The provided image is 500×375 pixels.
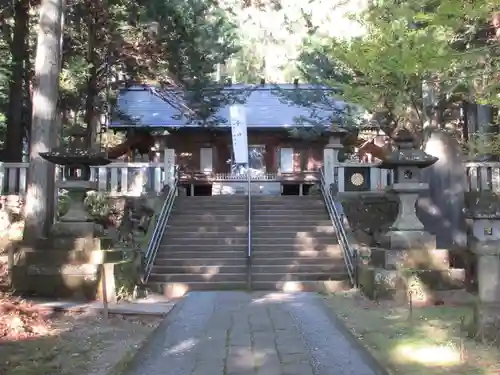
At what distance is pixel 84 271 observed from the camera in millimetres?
9398

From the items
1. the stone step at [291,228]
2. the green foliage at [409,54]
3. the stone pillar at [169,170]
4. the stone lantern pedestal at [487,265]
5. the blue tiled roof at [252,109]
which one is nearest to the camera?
the stone lantern pedestal at [487,265]

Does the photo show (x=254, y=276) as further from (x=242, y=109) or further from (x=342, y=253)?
(x=242, y=109)

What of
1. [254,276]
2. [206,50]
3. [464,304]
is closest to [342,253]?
[254,276]

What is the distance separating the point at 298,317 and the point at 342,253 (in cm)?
470

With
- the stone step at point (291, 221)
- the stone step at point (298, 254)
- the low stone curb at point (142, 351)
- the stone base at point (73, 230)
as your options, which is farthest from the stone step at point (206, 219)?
the low stone curb at point (142, 351)

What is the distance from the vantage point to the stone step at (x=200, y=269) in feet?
38.0

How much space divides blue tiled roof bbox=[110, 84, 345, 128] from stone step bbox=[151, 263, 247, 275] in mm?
8099

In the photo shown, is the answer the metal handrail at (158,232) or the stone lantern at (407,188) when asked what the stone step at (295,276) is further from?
the metal handrail at (158,232)

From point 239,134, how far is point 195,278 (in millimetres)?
10172

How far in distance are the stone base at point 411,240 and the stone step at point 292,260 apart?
229cm

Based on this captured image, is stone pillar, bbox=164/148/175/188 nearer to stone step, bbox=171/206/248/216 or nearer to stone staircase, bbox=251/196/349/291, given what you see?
stone step, bbox=171/206/248/216

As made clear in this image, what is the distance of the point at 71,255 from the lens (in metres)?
9.63

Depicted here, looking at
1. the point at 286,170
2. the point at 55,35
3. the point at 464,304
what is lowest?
the point at 464,304

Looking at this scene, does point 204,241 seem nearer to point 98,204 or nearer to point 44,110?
point 98,204
